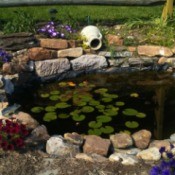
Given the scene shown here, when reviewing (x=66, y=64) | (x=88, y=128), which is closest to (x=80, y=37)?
(x=66, y=64)

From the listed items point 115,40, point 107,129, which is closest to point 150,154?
point 107,129

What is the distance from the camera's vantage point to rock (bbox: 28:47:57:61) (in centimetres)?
648

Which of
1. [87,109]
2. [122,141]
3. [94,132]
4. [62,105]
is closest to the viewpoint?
[122,141]

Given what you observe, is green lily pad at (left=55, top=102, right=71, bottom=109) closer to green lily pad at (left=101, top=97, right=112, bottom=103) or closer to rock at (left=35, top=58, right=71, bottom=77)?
green lily pad at (left=101, top=97, right=112, bottom=103)

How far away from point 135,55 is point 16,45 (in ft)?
6.32

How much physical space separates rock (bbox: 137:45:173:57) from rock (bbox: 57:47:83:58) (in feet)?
3.27

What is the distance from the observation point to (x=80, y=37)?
7082 millimetres

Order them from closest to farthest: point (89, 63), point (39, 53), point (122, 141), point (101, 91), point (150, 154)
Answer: point (150, 154), point (122, 141), point (101, 91), point (39, 53), point (89, 63)

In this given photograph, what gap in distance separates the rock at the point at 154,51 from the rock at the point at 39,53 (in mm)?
1502

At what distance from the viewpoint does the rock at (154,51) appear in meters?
7.07

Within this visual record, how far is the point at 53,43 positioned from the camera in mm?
6691

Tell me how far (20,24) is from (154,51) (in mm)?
2190

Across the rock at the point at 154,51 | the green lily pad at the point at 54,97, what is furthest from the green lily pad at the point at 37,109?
the rock at the point at 154,51

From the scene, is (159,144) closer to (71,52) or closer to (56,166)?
(56,166)
